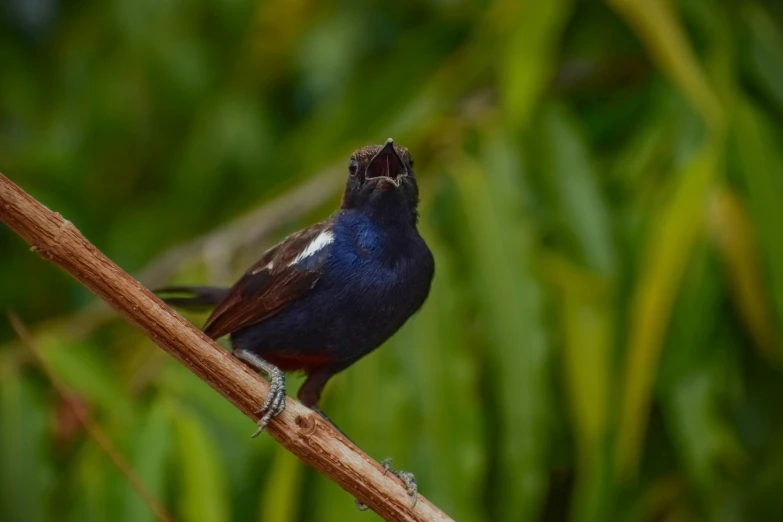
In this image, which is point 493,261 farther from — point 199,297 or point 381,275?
point 381,275

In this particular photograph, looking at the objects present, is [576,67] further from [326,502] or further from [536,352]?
[326,502]

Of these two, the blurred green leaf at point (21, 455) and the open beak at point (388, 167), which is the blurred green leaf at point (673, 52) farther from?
the blurred green leaf at point (21, 455)

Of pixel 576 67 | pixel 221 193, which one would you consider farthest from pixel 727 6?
pixel 221 193

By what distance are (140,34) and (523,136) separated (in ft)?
5.52

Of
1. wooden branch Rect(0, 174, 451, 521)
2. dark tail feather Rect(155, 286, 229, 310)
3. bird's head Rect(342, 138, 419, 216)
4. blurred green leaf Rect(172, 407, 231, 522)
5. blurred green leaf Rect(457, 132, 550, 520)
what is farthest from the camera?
blurred green leaf Rect(457, 132, 550, 520)

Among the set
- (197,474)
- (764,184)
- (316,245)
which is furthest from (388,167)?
(764,184)

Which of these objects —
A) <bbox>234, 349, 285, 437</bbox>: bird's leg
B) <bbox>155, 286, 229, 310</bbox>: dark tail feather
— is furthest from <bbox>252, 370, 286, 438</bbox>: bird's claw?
<bbox>155, 286, 229, 310</bbox>: dark tail feather

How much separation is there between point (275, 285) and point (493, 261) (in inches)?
39.4

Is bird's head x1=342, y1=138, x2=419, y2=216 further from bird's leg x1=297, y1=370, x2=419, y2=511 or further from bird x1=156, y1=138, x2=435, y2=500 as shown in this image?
bird's leg x1=297, y1=370, x2=419, y2=511

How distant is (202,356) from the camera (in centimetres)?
168

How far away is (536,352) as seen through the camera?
112 inches

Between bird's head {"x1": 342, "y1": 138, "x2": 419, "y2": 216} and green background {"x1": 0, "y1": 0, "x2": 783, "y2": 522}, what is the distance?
93 centimetres

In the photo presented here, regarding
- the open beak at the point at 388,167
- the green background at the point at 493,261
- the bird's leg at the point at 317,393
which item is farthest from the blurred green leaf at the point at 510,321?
the open beak at the point at 388,167

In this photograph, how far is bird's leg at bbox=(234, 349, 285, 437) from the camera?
1781mm
